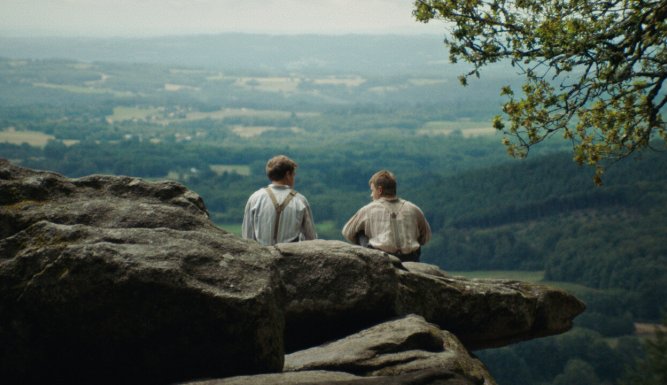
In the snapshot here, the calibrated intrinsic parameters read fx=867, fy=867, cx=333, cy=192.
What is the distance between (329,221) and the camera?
19712cm

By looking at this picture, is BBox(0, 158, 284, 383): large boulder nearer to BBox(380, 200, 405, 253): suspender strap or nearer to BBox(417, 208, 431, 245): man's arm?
BBox(380, 200, 405, 253): suspender strap

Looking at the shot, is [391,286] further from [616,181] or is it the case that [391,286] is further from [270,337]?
[616,181]

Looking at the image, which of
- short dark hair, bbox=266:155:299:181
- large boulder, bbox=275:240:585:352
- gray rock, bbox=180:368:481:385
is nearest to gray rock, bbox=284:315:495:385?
large boulder, bbox=275:240:585:352

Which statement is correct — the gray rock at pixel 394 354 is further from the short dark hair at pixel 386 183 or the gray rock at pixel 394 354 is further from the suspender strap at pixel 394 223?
the short dark hair at pixel 386 183

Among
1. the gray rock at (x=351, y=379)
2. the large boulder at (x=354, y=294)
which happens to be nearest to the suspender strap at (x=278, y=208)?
the large boulder at (x=354, y=294)

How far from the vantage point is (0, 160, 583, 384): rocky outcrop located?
26.1ft

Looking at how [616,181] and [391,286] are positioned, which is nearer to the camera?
[391,286]

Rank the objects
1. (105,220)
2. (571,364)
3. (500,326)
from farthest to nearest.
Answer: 1. (571,364)
2. (500,326)
3. (105,220)

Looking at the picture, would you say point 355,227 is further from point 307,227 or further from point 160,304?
point 160,304

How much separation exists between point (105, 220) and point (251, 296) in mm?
2463

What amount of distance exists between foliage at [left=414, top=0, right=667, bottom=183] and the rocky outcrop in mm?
7885

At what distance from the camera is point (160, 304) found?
8.02m

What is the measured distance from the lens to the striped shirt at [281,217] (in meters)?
13.1

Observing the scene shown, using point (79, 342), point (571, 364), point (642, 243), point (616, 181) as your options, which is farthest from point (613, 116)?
point (616, 181)
